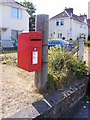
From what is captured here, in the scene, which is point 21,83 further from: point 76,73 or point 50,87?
point 76,73

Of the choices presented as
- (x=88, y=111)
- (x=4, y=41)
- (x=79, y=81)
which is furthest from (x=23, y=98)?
(x=4, y=41)

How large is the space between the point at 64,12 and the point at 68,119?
36801 mm

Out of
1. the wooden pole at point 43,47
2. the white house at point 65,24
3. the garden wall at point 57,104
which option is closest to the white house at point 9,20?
the white house at point 65,24

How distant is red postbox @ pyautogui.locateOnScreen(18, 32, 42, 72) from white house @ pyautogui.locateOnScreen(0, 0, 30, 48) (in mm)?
17350

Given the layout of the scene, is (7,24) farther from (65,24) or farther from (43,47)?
(43,47)

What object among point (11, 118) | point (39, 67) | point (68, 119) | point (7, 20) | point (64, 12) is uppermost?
point (64, 12)

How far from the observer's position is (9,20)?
2206 centimetres

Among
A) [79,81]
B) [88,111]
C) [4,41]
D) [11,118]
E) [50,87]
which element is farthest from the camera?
[4,41]

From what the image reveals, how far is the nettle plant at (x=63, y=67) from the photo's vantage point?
4.28m

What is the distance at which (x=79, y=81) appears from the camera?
5039 millimetres

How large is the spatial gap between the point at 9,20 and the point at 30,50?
1985 centimetres

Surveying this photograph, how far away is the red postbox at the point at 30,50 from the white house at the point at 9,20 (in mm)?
17350

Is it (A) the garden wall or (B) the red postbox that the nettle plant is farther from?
(B) the red postbox

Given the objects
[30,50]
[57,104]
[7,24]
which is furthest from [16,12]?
Result: [57,104]
